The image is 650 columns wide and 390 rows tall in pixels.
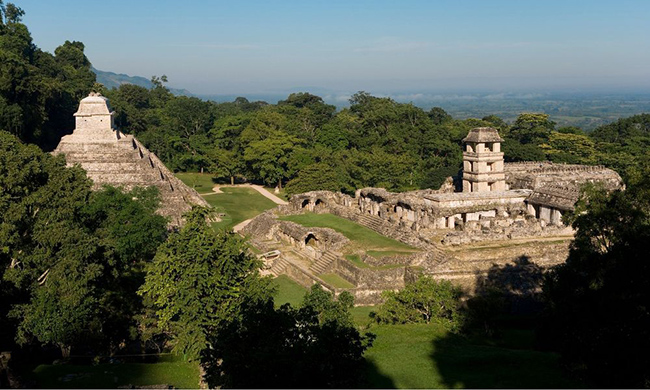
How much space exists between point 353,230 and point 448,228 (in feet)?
17.6

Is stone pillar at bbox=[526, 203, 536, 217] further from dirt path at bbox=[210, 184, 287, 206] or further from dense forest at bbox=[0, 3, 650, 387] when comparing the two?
dirt path at bbox=[210, 184, 287, 206]

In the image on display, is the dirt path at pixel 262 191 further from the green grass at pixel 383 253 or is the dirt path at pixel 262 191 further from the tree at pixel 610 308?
the tree at pixel 610 308

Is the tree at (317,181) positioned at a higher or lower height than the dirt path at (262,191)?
higher

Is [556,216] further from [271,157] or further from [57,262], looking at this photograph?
[271,157]

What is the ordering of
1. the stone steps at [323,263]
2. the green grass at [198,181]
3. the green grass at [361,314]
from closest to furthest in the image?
the green grass at [361,314], the stone steps at [323,263], the green grass at [198,181]

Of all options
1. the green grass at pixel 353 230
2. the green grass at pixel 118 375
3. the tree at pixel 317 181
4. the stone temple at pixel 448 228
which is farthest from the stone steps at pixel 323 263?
the tree at pixel 317 181

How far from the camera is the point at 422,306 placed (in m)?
22.3

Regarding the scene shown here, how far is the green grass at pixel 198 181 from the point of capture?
57650 millimetres

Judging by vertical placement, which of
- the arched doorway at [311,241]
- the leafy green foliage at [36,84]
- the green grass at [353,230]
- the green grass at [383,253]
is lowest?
the arched doorway at [311,241]

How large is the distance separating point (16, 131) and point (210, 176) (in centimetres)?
2174

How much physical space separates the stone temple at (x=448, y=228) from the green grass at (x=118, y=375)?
34.6ft

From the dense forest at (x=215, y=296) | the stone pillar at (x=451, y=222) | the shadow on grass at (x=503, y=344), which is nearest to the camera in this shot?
the dense forest at (x=215, y=296)

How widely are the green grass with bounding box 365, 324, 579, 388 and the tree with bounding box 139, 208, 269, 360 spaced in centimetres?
440

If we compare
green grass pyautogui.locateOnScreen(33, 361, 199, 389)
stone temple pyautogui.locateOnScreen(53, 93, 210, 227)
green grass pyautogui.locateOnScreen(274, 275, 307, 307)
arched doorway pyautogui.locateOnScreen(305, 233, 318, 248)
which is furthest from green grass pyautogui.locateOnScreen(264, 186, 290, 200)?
green grass pyautogui.locateOnScreen(33, 361, 199, 389)
